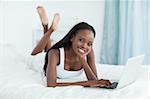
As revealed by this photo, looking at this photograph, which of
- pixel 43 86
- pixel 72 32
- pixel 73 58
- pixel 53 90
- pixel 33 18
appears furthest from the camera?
pixel 33 18

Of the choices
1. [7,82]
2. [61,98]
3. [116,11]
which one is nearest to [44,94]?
[61,98]

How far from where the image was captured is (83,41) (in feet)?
5.17

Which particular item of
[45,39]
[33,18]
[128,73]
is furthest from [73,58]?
[33,18]

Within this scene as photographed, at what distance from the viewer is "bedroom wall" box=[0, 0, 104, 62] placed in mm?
2703

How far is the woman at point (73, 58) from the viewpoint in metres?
1.49

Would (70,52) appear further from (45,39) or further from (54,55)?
(45,39)

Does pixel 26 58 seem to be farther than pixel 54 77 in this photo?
Yes

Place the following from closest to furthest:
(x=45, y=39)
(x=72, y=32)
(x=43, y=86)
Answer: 1. (x=43, y=86)
2. (x=72, y=32)
3. (x=45, y=39)

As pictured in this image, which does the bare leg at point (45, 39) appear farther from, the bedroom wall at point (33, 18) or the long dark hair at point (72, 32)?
the long dark hair at point (72, 32)

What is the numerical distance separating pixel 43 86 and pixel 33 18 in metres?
1.53

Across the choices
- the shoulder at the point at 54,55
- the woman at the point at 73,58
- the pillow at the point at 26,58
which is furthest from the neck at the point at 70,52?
the pillow at the point at 26,58

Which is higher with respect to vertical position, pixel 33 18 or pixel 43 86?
pixel 33 18

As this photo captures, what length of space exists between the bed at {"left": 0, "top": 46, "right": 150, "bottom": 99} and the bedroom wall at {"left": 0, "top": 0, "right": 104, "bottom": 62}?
0.64 meters

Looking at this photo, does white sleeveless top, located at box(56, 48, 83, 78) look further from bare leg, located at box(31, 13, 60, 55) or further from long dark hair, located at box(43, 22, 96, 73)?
bare leg, located at box(31, 13, 60, 55)
